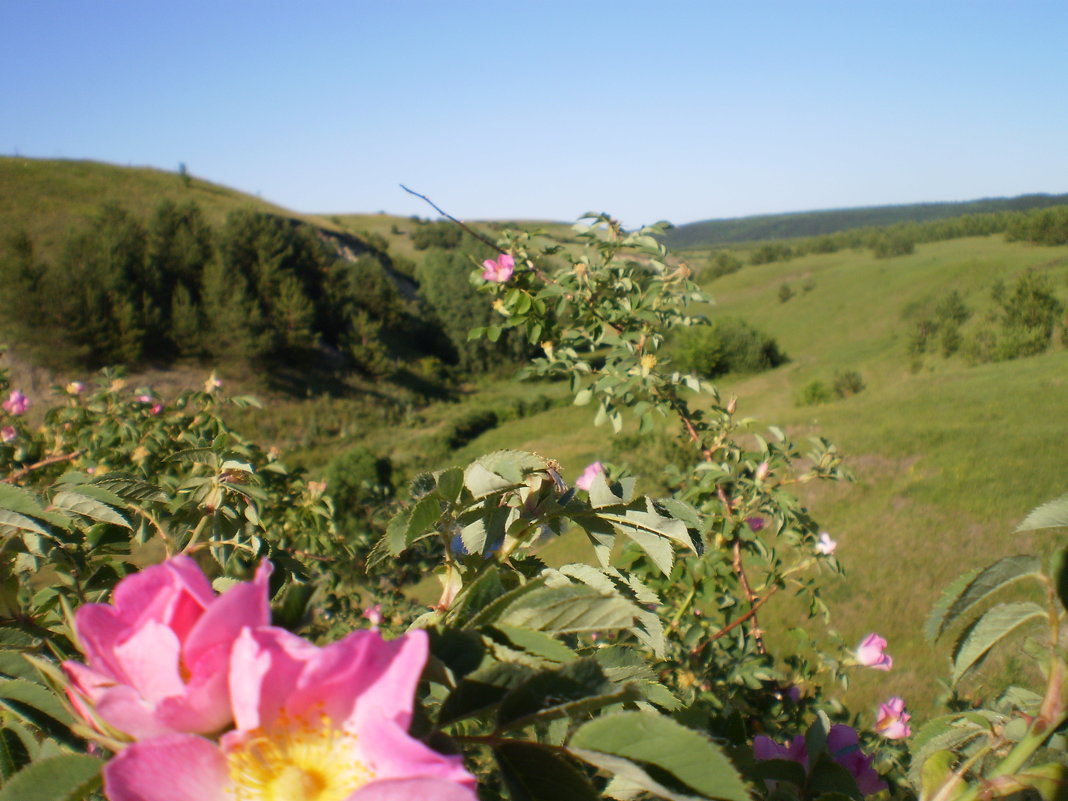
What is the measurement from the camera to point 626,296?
Answer: 83.0 inches

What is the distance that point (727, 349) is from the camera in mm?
20469

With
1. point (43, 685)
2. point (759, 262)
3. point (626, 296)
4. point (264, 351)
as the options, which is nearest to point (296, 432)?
point (264, 351)

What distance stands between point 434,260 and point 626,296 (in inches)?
997

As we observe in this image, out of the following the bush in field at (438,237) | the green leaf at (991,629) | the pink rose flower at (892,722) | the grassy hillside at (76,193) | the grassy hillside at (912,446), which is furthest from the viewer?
the bush in field at (438,237)

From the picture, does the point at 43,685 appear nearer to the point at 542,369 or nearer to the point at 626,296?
the point at 542,369

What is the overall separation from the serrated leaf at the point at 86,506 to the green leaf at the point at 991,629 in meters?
0.88

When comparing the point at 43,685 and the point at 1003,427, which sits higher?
the point at 43,685

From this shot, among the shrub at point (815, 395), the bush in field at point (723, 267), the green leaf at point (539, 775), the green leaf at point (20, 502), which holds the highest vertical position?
the bush in field at point (723, 267)

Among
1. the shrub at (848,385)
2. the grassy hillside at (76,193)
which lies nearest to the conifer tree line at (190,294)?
the grassy hillside at (76,193)

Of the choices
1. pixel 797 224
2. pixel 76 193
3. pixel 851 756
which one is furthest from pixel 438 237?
pixel 797 224

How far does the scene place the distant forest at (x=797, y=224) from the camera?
46156mm

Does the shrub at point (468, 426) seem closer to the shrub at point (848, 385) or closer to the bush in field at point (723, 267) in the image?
the shrub at point (848, 385)

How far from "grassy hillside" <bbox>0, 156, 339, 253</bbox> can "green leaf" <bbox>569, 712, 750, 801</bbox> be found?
742 inches

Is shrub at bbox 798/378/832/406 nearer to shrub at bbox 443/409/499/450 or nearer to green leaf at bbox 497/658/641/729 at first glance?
shrub at bbox 443/409/499/450
